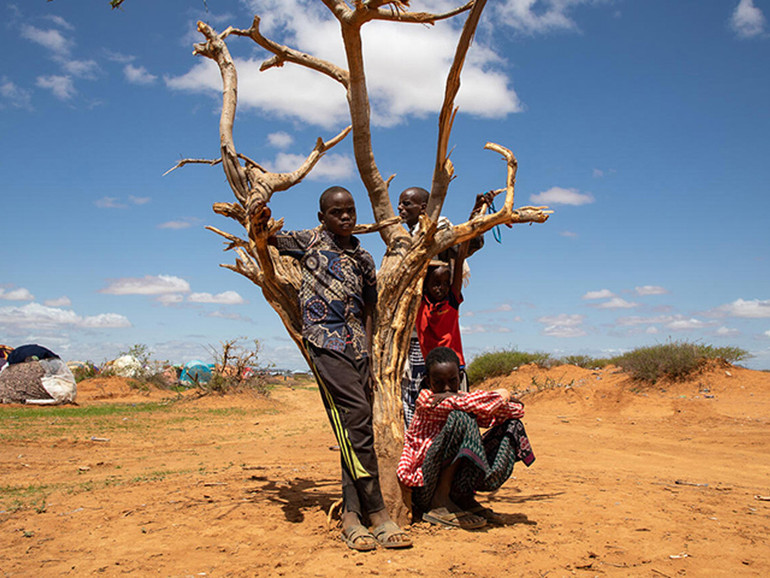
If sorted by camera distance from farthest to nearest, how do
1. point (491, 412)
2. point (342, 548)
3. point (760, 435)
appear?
point (760, 435)
point (491, 412)
point (342, 548)

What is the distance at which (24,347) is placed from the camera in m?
15.3

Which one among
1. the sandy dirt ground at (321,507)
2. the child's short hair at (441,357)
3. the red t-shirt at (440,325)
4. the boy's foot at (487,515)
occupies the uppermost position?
the red t-shirt at (440,325)

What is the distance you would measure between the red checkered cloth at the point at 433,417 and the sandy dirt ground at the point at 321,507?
368 millimetres

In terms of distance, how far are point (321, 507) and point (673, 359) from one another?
1177 centimetres

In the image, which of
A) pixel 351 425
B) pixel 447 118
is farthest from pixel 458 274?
pixel 351 425

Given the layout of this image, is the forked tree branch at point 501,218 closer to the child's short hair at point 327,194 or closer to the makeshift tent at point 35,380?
the child's short hair at point 327,194

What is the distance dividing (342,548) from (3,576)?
1.73 metres

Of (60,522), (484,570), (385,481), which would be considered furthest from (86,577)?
(484,570)

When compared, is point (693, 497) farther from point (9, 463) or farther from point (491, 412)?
point (9, 463)

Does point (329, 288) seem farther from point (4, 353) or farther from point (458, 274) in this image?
point (4, 353)

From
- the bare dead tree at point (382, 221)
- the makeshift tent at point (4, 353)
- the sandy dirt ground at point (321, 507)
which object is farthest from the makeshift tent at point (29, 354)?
the bare dead tree at point (382, 221)

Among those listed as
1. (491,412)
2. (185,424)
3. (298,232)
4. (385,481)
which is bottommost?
(185,424)

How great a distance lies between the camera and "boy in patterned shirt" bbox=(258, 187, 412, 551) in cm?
336

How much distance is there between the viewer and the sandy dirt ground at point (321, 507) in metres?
3.02
